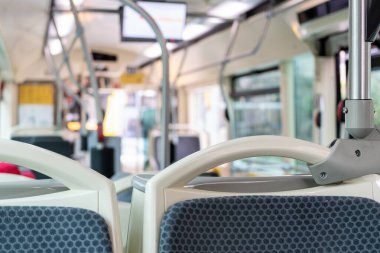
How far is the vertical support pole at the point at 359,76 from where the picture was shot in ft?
3.32

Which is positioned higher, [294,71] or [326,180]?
[294,71]

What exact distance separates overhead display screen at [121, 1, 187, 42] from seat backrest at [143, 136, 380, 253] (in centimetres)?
277

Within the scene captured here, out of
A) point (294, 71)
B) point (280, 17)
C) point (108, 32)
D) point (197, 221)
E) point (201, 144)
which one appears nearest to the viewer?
point (197, 221)

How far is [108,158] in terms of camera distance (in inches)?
135

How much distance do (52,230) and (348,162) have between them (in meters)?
0.56

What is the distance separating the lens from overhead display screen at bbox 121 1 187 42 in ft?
11.8

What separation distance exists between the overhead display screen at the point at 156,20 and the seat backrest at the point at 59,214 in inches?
110

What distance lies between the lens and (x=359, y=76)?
3.34 feet

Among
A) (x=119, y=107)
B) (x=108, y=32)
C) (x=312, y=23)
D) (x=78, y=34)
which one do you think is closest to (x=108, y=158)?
(x=78, y=34)

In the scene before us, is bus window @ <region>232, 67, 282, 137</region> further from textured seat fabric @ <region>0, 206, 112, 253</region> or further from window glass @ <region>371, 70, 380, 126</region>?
textured seat fabric @ <region>0, 206, 112, 253</region>

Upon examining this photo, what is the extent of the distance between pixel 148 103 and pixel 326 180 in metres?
10.2

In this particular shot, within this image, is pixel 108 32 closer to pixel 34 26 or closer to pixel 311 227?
pixel 34 26

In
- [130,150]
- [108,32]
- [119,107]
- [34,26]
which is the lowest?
[130,150]

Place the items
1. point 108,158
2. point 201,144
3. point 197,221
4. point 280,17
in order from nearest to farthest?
point 197,221 → point 108,158 → point 280,17 → point 201,144
